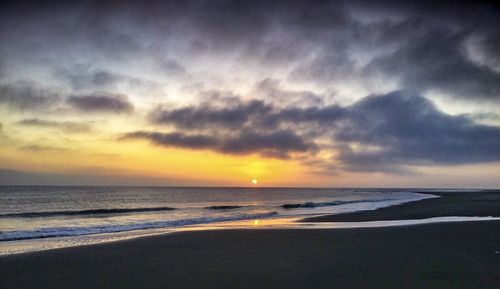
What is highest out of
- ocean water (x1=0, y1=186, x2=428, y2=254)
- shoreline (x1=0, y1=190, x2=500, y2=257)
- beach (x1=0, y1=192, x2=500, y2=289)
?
beach (x1=0, y1=192, x2=500, y2=289)

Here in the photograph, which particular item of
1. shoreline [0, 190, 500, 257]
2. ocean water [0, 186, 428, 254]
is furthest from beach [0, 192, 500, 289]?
ocean water [0, 186, 428, 254]

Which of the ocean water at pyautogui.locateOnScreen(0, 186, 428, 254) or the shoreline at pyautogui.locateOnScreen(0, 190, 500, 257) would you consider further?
the ocean water at pyautogui.locateOnScreen(0, 186, 428, 254)

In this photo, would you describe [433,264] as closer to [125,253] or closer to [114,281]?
[114,281]

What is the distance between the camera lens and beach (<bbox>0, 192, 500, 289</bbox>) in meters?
7.40

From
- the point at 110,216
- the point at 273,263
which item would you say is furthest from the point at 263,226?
the point at 110,216

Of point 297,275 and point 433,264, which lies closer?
point 297,275

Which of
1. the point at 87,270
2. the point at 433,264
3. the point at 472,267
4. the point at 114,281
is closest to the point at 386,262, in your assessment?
the point at 433,264

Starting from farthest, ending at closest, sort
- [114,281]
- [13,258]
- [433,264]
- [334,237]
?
[334,237] → [13,258] → [433,264] → [114,281]

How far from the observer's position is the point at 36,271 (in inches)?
352

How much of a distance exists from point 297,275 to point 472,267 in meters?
4.05

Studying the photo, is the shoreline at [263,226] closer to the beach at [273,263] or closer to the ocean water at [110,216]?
the ocean water at [110,216]

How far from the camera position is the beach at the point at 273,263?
7398 millimetres

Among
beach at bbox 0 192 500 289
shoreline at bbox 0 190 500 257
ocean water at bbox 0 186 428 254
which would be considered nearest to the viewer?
beach at bbox 0 192 500 289

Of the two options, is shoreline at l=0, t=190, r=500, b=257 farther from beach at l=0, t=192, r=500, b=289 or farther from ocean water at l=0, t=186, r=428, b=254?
beach at l=0, t=192, r=500, b=289
